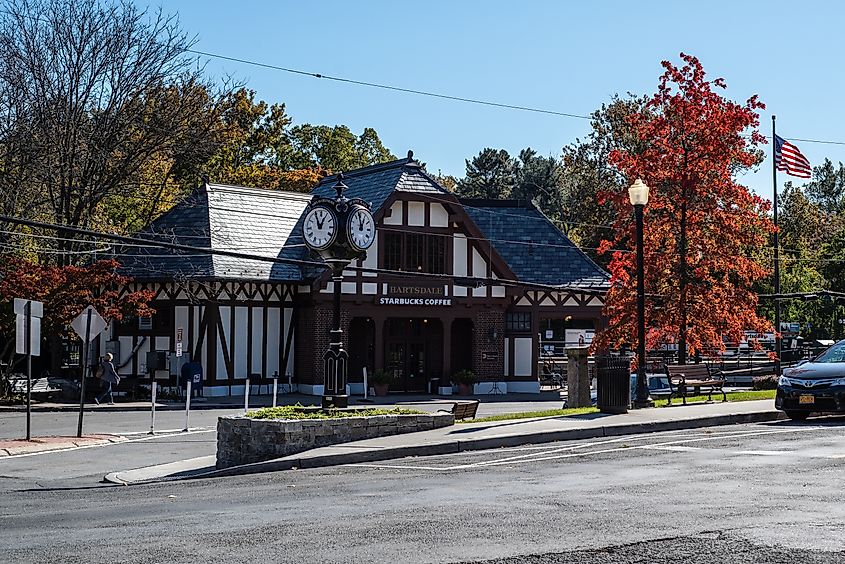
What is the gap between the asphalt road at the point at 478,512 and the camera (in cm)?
916

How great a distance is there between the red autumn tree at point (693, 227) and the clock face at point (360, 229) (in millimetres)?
10894

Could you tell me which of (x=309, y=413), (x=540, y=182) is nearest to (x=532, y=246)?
(x=309, y=413)

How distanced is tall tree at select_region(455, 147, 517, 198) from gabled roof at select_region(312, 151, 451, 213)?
6436 cm

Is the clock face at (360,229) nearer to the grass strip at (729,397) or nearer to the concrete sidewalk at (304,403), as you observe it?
the grass strip at (729,397)

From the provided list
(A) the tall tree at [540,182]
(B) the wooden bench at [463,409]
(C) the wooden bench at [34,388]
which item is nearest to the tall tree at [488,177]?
(A) the tall tree at [540,182]

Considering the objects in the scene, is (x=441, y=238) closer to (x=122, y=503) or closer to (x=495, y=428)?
(x=495, y=428)

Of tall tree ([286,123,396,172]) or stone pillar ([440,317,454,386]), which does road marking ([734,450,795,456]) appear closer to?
stone pillar ([440,317,454,386])

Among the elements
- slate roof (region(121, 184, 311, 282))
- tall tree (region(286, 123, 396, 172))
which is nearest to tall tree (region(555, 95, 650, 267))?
tall tree (region(286, 123, 396, 172))

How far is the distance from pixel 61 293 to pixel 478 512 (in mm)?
25185

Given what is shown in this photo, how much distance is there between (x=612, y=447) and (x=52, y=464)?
9892mm

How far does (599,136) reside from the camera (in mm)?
70938

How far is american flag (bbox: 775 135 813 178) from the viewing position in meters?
40.8

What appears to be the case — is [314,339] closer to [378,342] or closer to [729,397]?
[378,342]

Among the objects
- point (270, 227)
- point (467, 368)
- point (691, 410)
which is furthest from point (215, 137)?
point (691, 410)
